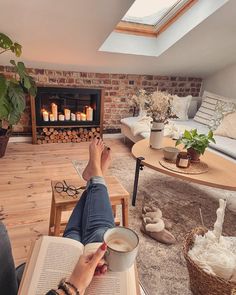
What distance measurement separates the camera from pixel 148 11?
2.70 meters

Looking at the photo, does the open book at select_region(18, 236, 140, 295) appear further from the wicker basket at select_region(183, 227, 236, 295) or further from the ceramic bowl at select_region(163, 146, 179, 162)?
the ceramic bowl at select_region(163, 146, 179, 162)

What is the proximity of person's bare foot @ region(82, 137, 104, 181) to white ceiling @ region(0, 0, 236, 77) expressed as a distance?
3.71 feet

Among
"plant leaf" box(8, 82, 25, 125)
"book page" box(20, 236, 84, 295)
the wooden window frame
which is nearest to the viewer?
"book page" box(20, 236, 84, 295)

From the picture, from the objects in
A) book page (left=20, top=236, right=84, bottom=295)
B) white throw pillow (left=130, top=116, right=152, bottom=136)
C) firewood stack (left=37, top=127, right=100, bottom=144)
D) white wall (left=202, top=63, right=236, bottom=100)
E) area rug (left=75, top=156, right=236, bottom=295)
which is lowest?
area rug (left=75, top=156, right=236, bottom=295)

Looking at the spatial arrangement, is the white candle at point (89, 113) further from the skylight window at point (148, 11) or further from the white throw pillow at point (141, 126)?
the skylight window at point (148, 11)

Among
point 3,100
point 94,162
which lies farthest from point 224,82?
point 3,100

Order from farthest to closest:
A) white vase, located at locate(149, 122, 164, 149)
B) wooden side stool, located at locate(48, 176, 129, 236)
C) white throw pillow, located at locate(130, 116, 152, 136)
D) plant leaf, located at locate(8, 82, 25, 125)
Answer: white throw pillow, located at locate(130, 116, 152, 136) → plant leaf, located at locate(8, 82, 25, 125) → white vase, located at locate(149, 122, 164, 149) → wooden side stool, located at locate(48, 176, 129, 236)

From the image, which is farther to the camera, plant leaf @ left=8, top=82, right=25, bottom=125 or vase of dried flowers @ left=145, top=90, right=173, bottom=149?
plant leaf @ left=8, top=82, right=25, bottom=125

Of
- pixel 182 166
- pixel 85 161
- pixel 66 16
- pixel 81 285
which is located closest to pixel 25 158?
pixel 85 161

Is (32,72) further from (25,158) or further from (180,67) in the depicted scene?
(180,67)

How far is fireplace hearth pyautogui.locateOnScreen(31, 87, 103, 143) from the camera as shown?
131 inches

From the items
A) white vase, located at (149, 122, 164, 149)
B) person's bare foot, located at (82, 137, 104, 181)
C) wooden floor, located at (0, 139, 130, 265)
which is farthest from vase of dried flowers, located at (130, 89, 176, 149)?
wooden floor, located at (0, 139, 130, 265)

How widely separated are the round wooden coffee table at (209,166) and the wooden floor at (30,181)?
2.69 feet

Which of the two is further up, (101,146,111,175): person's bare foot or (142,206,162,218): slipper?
(101,146,111,175): person's bare foot
